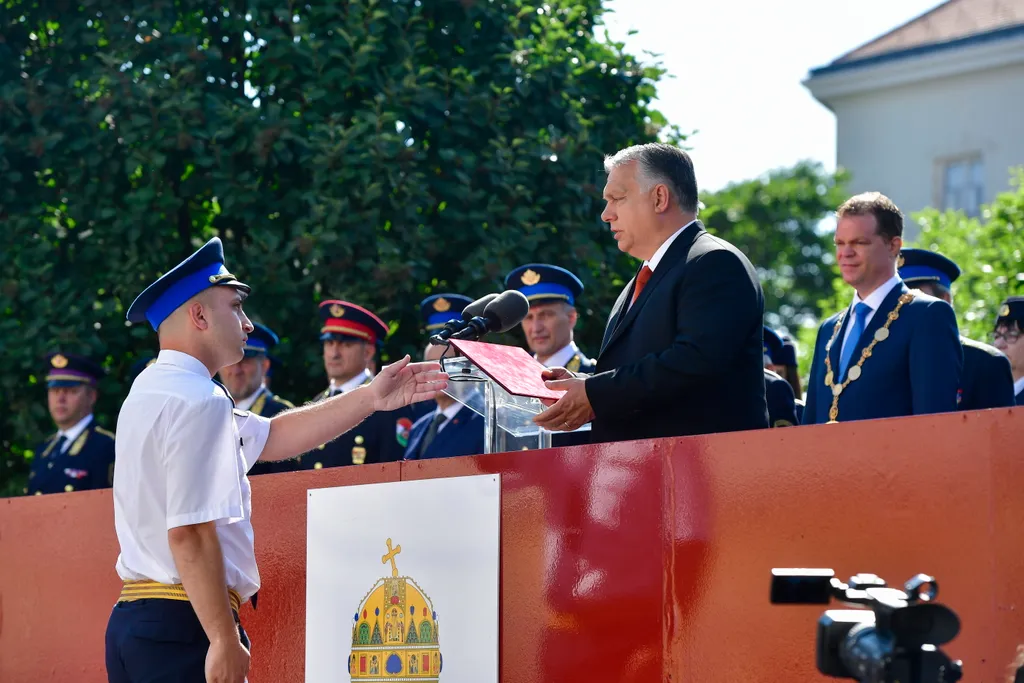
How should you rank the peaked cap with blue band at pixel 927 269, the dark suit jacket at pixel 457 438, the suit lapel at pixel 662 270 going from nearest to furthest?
1. the suit lapel at pixel 662 270
2. the peaked cap with blue band at pixel 927 269
3. the dark suit jacket at pixel 457 438

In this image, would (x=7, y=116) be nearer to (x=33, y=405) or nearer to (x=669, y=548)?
(x=33, y=405)

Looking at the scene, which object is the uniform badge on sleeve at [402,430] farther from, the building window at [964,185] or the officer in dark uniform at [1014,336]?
the building window at [964,185]

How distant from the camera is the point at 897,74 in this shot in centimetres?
3077

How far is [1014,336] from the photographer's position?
730cm

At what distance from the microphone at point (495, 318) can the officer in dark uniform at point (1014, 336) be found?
3.62m

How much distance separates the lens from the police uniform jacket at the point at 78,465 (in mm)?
9477

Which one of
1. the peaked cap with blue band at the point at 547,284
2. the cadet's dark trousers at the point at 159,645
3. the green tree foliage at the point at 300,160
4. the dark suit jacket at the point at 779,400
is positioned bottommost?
the cadet's dark trousers at the point at 159,645

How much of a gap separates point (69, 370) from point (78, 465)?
2.26 ft

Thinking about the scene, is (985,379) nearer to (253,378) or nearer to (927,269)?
(927,269)

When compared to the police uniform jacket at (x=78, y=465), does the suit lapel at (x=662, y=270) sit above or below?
above

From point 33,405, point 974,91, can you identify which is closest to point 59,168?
point 33,405

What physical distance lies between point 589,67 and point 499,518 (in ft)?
21.6

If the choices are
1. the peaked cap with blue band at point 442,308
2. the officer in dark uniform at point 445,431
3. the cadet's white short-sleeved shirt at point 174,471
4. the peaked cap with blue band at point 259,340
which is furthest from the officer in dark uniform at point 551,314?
the cadet's white short-sleeved shirt at point 174,471

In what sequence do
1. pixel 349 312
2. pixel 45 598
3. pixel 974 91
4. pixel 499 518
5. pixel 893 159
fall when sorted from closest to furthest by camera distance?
pixel 499 518
pixel 45 598
pixel 349 312
pixel 974 91
pixel 893 159
